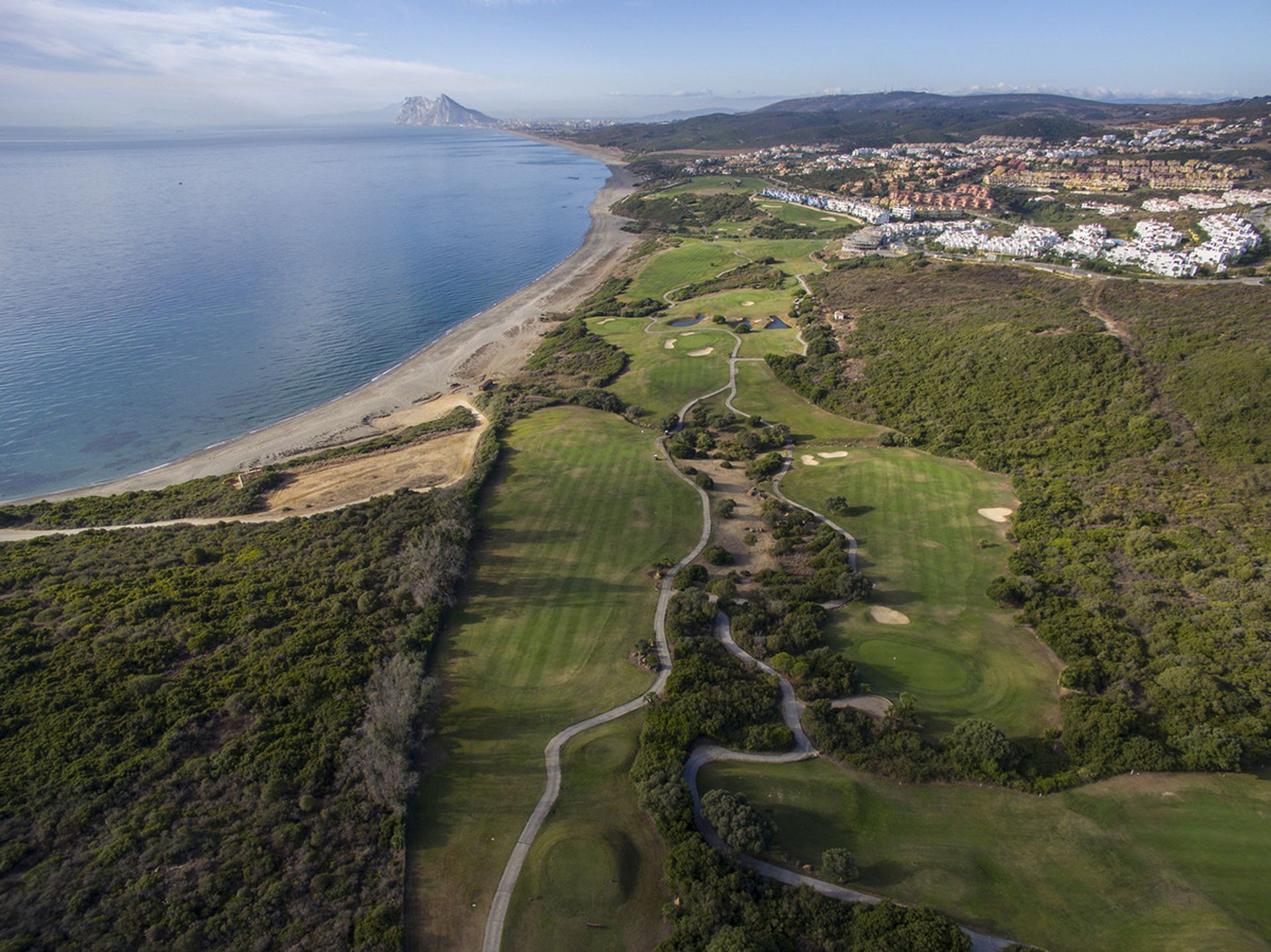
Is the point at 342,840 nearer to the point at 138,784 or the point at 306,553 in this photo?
the point at 138,784

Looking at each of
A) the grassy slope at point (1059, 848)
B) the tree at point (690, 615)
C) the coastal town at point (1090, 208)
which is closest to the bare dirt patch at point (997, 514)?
the grassy slope at point (1059, 848)

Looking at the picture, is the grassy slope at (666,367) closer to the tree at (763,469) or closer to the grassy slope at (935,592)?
the tree at (763,469)

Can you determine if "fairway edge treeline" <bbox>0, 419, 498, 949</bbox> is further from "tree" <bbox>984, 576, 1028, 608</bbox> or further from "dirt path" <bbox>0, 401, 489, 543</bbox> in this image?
"tree" <bbox>984, 576, 1028, 608</bbox>

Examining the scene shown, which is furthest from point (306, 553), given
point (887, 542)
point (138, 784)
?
point (887, 542)

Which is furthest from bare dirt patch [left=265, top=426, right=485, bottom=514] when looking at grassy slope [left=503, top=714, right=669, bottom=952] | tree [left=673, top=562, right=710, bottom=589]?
grassy slope [left=503, top=714, right=669, bottom=952]

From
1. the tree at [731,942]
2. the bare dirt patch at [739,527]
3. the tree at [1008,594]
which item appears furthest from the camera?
the bare dirt patch at [739,527]

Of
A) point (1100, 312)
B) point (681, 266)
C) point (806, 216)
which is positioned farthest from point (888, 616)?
point (806, 216)

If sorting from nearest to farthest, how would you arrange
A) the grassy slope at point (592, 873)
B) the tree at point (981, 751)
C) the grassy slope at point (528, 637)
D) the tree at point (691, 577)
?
1. the grassy slope at point (592, 873)
2. the grassy slope at point (528, 637)
3. the tree at point (981, 751)
4. the tree at point (691, 577)
